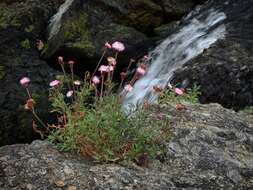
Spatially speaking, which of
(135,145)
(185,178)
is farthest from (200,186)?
(135,145)

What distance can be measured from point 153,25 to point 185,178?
5.99 metres

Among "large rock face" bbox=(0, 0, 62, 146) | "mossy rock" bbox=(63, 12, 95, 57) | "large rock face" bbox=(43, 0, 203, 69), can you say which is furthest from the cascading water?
"large rock face" bbox=(0, 0, 62, 146)

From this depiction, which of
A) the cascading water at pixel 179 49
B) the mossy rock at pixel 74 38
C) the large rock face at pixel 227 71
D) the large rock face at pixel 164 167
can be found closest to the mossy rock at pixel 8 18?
the mossy rock at pixel 74 38

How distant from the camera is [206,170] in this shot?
3.63 meters

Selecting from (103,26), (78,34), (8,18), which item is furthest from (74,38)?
(8,18)

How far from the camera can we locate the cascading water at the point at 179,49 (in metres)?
7.21

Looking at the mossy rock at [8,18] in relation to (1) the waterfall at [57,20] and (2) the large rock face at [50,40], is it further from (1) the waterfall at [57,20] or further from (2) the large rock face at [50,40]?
(1) the waterfall at [57,20]

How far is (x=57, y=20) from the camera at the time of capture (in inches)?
354

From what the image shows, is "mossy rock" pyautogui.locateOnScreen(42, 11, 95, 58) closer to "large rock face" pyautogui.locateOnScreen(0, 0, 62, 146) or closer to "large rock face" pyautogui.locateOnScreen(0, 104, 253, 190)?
"large rock face" pyautogui.locateOnScreen(0, 0, 62, 146)

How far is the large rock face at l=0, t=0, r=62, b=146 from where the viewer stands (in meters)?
7.53

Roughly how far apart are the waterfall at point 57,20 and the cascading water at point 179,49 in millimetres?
1557

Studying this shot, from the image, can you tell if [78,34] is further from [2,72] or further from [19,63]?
[2,72]

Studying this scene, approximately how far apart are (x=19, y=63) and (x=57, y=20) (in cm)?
110

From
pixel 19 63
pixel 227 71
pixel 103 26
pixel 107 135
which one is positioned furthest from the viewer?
pixel 103 26
